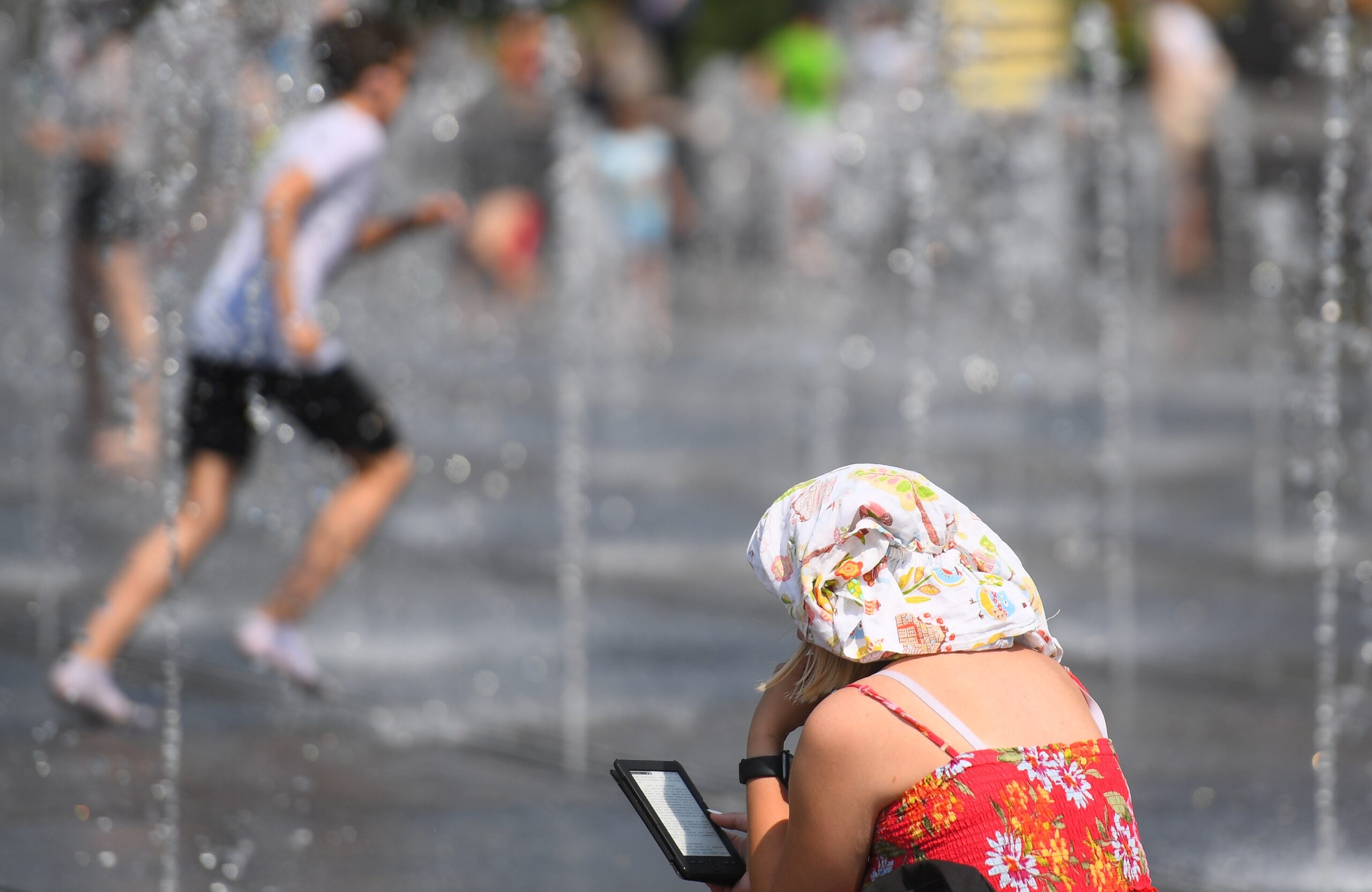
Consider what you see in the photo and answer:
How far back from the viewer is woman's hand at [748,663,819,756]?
2.24 meters

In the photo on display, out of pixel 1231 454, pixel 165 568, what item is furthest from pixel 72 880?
pixel 1231 454

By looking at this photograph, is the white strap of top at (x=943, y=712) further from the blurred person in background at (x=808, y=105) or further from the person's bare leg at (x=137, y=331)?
the blurred person in background at (x=808, y=105)

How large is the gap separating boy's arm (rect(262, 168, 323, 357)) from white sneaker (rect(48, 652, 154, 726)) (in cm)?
97

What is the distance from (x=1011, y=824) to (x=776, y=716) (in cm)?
36

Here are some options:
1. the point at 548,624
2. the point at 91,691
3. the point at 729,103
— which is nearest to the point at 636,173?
the point at 729,103

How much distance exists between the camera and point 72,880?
334 centimetres

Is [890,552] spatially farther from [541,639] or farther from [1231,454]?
[1231,454]

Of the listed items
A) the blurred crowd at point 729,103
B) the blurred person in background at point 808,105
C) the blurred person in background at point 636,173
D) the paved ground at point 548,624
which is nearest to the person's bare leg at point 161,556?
the paved ground at point 548,624

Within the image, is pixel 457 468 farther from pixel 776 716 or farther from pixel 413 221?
pixel 776 716

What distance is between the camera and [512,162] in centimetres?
1582

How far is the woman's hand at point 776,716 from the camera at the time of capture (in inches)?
88.0

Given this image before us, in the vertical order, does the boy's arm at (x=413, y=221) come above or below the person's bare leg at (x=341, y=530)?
above

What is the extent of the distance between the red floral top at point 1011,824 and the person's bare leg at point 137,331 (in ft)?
20.0

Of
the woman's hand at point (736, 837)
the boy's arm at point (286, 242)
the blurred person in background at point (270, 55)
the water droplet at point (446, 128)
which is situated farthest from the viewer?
the water droplet at point (446, 128)
